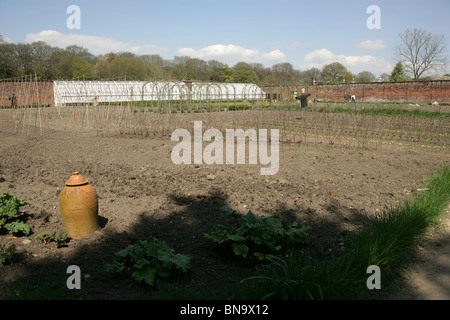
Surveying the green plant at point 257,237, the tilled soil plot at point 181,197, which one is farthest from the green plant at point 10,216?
the green plant at point 257,237

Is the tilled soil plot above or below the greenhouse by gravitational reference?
below

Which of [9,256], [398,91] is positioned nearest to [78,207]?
[9,256]

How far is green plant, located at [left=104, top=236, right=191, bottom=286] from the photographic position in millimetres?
2584

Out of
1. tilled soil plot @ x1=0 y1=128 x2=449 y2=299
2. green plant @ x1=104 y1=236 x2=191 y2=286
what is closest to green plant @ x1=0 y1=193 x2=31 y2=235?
tilled soil plot @ x1=0 y1=128 x2=449 y2=299

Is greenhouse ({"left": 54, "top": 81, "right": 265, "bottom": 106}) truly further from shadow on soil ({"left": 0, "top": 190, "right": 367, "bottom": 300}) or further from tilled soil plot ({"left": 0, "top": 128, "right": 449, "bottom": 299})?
shadow on soil ({"left": 0, "top": 190, "right": 367, "bottom": 300})

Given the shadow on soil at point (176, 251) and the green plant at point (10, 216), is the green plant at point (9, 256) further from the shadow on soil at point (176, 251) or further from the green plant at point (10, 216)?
the green plant at point (10, 216)

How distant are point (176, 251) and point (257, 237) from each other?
31.7 inches

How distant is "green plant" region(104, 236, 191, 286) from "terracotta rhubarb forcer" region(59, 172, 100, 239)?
0.80 metres

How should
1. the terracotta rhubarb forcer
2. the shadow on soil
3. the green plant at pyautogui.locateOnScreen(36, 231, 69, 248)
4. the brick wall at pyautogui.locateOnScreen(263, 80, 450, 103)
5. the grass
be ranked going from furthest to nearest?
the brick wall at pyautogui.locateOnScreen(263, 80, 450, 103)
the terracotta rhubarb forcer
the green plant at pyautogui.locateOnScreen(36, 231, 69, 248)
the shadow on soil
the grass

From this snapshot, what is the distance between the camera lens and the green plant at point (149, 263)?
258cm

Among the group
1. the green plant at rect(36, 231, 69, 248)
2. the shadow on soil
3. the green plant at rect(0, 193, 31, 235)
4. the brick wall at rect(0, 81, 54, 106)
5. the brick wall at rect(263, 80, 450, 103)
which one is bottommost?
the shadow on soil

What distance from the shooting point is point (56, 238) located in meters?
3.23

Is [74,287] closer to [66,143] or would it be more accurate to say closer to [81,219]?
[81,219]

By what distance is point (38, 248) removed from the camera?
3.25 metres
